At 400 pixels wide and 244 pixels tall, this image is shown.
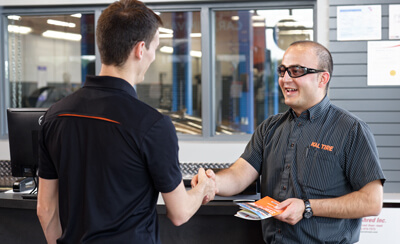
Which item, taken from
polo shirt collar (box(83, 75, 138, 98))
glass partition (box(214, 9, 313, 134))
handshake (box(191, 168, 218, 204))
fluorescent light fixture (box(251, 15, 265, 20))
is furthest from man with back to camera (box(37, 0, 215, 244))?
fluorescent light fixture (box(251, 15, 265, 20))

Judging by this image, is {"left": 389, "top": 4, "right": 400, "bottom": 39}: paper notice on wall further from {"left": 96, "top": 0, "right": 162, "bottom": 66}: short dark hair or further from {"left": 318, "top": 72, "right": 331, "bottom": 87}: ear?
{"left": 96, "top": 0, "right": 162, "bottom": 66}: short dark hair

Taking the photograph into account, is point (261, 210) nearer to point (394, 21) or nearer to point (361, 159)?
point (361, 159)

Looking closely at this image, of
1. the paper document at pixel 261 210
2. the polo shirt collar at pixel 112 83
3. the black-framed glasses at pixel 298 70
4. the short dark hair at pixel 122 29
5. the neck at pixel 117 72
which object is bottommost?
the paper document at pixel 261 210

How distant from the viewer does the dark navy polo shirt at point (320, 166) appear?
1.88 meters

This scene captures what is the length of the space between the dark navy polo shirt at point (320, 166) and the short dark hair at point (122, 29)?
0.88 metres

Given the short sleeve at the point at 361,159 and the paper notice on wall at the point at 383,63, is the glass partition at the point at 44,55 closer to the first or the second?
the paper notice on wall at the point at 383,63

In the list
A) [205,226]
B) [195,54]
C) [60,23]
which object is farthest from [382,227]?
[60,23]

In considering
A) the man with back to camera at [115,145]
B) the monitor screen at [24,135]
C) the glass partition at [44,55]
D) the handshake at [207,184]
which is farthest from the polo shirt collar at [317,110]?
the glass partition at [44,55]

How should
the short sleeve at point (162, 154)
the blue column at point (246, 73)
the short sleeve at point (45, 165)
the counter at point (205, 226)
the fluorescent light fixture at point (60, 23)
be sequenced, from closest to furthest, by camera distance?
the short sleeve at point (162, 154) < the short sleeve at point (45, 165) < the counter at point (205, 226) < the blue column at point (246, 73) < the fluorescent light fixture at point (60, 23)

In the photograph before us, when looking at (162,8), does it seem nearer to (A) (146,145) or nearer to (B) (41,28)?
(B) (41,28)

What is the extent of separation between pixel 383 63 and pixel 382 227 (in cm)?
186

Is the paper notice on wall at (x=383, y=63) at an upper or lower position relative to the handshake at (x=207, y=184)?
upper

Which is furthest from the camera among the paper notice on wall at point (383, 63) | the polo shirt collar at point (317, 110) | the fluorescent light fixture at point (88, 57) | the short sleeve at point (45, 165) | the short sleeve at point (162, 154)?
the fluorescent light fixture at point (88, 57)

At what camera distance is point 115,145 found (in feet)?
4.54
